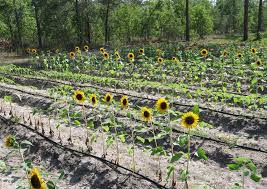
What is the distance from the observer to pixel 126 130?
6.94 meters

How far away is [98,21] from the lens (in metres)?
30.6

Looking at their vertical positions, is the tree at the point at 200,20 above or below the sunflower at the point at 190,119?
above

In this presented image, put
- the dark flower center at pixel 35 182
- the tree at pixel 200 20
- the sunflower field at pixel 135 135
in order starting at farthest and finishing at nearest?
the tree at pixel 200 20
the sunflower field at pixel 135 135
the dark flower center at pixel 35 182

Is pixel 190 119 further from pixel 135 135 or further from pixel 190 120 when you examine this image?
pixel 135 135

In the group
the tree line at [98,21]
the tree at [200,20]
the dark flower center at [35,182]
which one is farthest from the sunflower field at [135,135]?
the tree at [200,20]

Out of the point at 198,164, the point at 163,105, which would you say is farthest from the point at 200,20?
the point at 163,105

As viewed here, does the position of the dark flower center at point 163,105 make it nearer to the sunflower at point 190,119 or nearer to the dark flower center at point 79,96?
the sunflower at point 190,119

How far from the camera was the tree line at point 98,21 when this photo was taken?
89.8 feet

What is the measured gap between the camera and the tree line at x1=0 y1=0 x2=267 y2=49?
27.4m

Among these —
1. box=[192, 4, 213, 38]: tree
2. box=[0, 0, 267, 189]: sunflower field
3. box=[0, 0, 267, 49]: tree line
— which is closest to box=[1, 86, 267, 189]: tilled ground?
box=[0, 0, 267, 189]: sunflower field

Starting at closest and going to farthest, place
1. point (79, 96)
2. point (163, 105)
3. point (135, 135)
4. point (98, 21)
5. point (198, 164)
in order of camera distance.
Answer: point (163, 105) < point (198, 164) < point (79, 96) < point (135, 135) < point (98, 21)

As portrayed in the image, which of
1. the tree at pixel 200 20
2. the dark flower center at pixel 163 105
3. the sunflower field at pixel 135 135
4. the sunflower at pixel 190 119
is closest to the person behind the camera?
the sunflower at pixel 190 119

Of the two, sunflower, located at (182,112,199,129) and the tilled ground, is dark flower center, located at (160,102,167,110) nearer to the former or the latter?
sunflower, located at (182,112,199,129)

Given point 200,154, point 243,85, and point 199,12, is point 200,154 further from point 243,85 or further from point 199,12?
point 199,12
